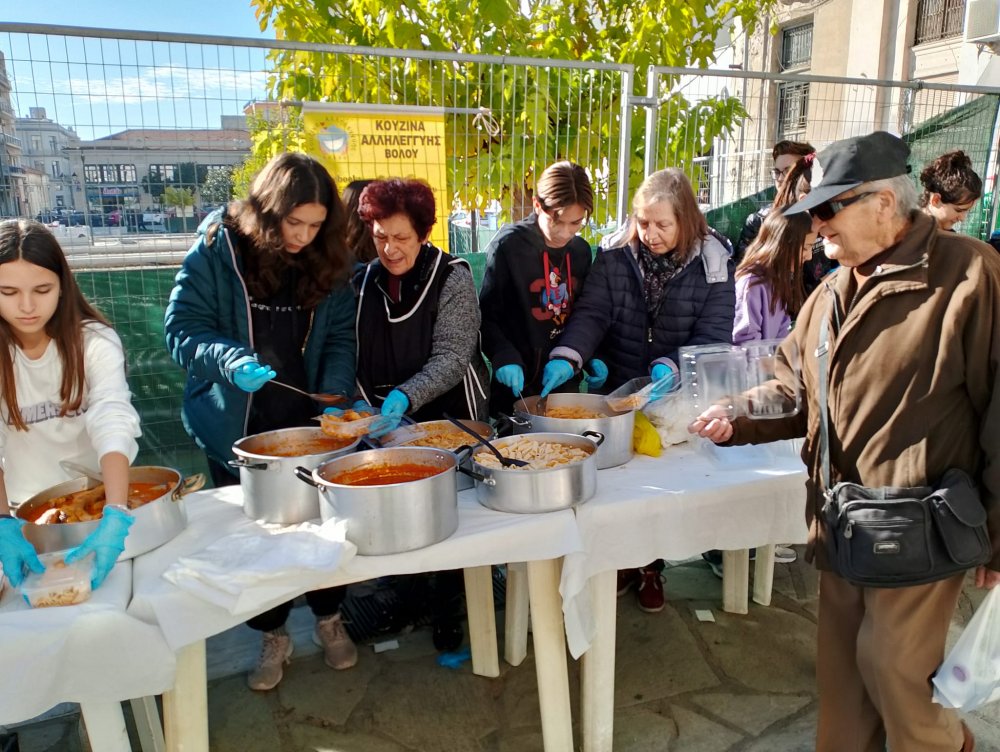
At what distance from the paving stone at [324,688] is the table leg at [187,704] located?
0.85 meters

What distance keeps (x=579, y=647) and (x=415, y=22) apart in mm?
3966

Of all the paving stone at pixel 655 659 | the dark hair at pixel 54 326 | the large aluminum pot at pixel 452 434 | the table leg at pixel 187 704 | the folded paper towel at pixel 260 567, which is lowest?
the paving stone at pixel 655 659

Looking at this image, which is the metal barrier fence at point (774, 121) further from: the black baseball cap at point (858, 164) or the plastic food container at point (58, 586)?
the plastic food container at point (58, 586)

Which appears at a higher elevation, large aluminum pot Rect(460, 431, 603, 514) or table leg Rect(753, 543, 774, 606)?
large aluminum pot Rect(460, 431, 603, 514)

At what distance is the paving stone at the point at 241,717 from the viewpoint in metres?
2.44

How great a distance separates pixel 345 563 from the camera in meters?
1.73

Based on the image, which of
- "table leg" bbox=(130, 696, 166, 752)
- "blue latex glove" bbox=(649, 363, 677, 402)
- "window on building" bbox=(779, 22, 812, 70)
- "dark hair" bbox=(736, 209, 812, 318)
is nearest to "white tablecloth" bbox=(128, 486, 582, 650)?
"table leg" bbox=(130, 696, 166, 752)

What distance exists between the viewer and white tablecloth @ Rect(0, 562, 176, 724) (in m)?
1.50

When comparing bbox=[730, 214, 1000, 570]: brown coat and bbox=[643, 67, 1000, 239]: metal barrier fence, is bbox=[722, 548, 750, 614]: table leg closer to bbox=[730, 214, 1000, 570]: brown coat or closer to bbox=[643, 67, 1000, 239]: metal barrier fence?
bbox=[730, 214, 1000, 570]: brown coat

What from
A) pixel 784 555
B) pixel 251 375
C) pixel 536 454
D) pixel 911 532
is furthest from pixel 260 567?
pixel 784 555

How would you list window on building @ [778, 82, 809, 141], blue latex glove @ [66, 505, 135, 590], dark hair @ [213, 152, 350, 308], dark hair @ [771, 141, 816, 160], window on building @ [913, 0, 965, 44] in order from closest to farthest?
1. blue latex glove @ [66, 505, 135, 590]
2. dark hair @ [213, 152, 350, 308]
3. dark hair @ [771, 141, 816, 160]
4. window on building @ [778, 82, 809, 141]
5. window on building @ [913, 0, 965, 44]

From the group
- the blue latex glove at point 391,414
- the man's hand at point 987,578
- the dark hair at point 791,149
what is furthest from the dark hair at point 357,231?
the dark hair at point 791,149

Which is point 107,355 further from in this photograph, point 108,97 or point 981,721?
point 981,721

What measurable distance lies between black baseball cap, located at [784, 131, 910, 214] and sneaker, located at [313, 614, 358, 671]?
2.22m
